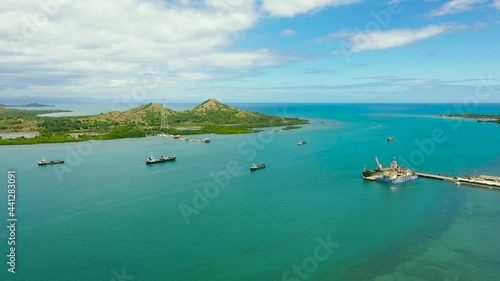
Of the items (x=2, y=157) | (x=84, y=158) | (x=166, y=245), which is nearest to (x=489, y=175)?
(x=166, y=245)

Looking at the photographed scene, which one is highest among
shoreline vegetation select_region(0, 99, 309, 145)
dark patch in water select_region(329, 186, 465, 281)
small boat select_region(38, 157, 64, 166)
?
shoreline vegetation select_region(0, 99, 309, 145)

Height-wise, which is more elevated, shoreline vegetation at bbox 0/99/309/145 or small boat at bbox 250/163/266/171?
shoreline vegetation at bbox 0/99/309/145

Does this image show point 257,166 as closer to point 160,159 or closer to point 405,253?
point 160,159

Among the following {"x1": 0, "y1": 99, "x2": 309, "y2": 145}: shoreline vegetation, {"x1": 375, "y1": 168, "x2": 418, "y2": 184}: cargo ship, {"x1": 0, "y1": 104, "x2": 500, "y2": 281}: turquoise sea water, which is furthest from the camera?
{"x1": 0, "y1": 99, "x2": 309, "y2": 145}: shoreline vegetation

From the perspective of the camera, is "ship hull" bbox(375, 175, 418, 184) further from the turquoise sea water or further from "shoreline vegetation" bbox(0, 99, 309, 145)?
"shoreline vegetation" bbox(0, 99, 309, 145)

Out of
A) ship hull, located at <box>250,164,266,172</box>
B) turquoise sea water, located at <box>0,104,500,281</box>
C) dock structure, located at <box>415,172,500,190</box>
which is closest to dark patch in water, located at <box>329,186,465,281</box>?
turquoise sea water, located at <box>0,104,500,281</box>

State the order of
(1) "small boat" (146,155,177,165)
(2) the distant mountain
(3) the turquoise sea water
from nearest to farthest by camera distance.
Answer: (3) the turquoise sea water < (1) "small boat" (146,155,177,165) < (2) the distant mountain

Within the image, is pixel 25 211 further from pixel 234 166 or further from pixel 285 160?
pixel 285 160
